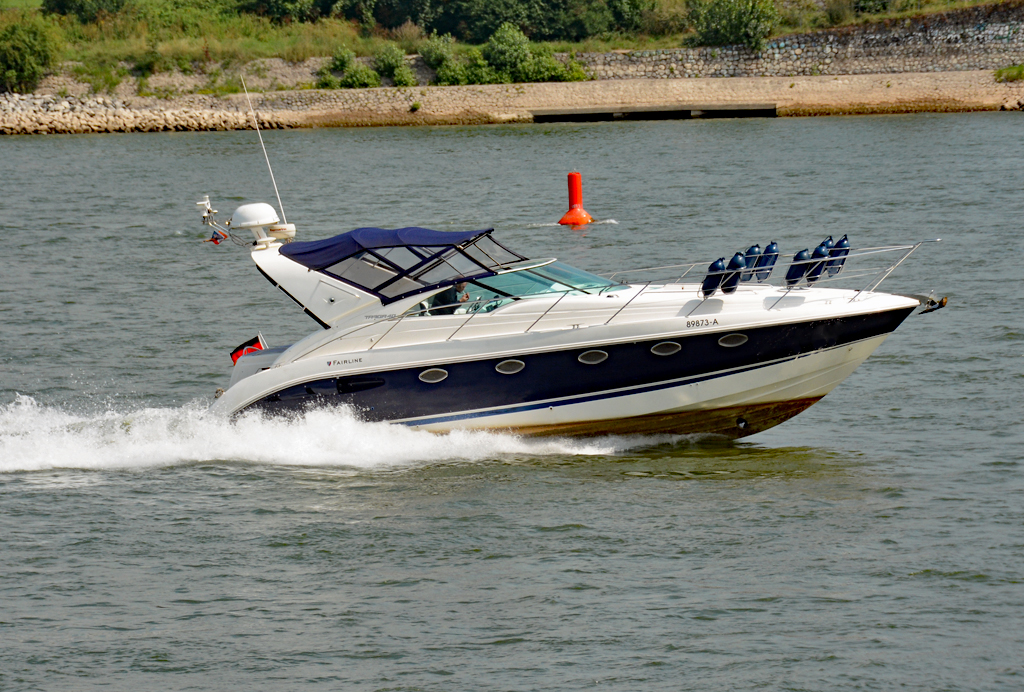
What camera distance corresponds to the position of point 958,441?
38.9 feet

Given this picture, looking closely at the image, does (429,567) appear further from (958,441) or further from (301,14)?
(301,14)

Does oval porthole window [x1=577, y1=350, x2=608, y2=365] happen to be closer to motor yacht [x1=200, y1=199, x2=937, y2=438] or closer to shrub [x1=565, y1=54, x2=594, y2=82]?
motor yacht [x1=200, y1=199, x2=937, y2=438]

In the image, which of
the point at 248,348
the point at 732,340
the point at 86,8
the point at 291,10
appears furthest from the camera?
the point at 291,10

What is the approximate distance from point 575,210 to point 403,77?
34.4 meters

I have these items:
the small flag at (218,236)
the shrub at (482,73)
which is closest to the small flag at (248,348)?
the small flag at (218,236)

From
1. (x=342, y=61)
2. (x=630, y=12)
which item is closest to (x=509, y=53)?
(x=342, y=61)

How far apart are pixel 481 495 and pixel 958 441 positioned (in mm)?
5095

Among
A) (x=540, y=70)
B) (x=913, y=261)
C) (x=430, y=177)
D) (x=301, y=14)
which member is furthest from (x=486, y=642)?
(x=301, y=14)

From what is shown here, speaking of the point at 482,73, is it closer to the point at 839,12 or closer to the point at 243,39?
the point at 243,39

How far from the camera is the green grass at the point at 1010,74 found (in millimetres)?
50594

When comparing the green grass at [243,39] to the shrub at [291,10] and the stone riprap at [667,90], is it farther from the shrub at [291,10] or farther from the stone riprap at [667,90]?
the shrub at [291,10]

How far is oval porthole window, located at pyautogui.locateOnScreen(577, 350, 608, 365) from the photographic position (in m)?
11.2

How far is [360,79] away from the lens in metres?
58.9

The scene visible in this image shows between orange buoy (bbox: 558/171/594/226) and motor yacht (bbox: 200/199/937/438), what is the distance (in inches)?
580
